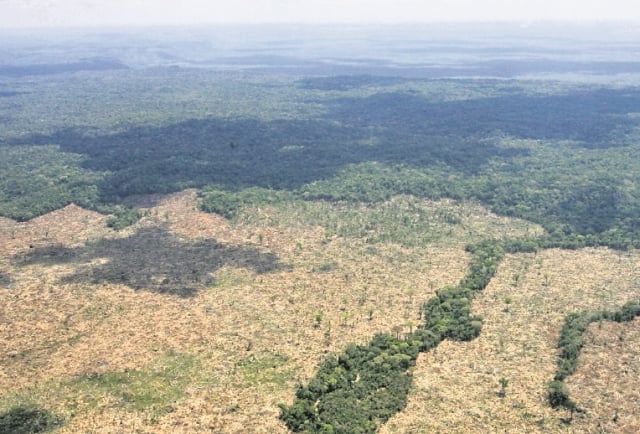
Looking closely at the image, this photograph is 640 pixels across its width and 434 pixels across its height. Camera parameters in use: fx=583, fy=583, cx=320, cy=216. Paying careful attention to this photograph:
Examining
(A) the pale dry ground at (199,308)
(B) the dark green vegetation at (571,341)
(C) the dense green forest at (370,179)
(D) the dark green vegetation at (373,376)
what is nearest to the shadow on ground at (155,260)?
(A) the pale dry ground at (199,308)

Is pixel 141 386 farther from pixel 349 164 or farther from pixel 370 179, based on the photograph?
pixel 349 164

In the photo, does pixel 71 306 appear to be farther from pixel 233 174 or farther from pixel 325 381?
pixel 233 174

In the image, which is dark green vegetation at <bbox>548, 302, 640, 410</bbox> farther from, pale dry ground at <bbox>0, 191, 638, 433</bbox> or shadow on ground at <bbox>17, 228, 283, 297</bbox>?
shadow on ground at <bbox>17, 228, 283, 297</bbox>

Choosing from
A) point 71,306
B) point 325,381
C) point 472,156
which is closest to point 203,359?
point 325,381

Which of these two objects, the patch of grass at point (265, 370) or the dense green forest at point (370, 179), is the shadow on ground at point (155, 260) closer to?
the dense green forest at point (370, 179)

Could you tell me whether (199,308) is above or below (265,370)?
above

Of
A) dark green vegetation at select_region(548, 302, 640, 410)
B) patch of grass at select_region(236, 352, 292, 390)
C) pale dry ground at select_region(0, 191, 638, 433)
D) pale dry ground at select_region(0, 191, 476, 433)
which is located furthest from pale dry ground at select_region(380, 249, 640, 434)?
patch of grass at select_region(236, 352, 292, 390)

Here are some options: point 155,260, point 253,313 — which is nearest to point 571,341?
point 253,313
